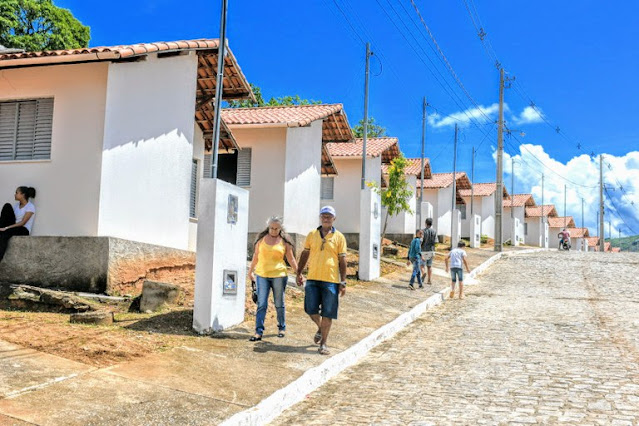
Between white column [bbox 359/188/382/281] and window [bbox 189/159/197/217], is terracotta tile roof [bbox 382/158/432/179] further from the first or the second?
window [bbox 189/159/197/217]

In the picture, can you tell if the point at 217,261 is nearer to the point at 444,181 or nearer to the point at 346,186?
the point at 346,186

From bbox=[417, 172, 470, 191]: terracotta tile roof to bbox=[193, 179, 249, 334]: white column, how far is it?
26.8m

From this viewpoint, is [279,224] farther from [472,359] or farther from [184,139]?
[184,139]

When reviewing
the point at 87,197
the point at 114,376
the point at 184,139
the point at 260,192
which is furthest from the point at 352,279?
the point at 114,376

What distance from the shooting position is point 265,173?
61.1 ft

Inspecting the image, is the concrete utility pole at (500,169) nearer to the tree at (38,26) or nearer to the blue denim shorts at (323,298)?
the tree at (38,26)

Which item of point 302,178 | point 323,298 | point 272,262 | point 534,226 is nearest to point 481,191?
point 534,226

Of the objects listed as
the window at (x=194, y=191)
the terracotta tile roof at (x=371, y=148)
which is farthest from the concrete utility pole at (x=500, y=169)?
the window at (x=194, y=191)

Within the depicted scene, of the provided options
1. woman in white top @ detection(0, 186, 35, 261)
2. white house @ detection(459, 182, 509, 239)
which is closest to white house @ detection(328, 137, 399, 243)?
woman in white top @ detection(0, 186, 35, 261)

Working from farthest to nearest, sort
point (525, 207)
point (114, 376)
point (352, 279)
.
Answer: point (525, 207) < point (352, 279) < point (114, 376)

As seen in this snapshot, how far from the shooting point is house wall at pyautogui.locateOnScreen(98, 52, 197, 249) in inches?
435

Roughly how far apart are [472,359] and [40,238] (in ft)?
22.8

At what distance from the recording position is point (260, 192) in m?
18.6

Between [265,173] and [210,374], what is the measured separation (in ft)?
40.1
